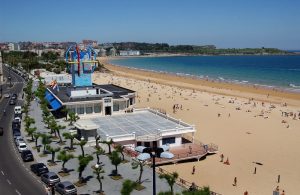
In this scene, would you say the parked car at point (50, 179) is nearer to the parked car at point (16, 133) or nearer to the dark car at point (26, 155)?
the dark car at point (26, 155)

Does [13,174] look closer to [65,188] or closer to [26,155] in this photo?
[26,155]

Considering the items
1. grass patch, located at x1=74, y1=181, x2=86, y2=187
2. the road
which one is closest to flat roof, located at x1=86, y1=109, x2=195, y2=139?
the road

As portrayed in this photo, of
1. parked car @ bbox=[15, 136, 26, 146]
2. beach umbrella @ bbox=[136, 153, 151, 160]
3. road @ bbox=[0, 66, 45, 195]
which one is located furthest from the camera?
parked car @ bbox=[15, 136, 26, 146]

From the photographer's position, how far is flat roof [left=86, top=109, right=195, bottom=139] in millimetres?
40656

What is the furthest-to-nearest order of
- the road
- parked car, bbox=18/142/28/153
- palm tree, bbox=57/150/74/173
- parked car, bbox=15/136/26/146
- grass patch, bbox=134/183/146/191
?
parked car, bbox=15/136/26/146 → parked car, bbox=18/142/28/153 → palm tree, bbox=57/150/74/173 → grass patch, bbox=134/183/146/191 → the road

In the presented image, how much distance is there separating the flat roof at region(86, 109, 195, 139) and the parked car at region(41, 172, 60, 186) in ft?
33.8

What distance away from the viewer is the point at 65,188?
26438mm

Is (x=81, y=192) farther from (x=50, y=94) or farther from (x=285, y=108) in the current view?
(x=285, y=108)

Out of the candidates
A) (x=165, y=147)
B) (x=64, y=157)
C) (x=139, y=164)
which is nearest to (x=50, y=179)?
(x=64, y=157)

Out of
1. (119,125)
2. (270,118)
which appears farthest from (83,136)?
(270,118)

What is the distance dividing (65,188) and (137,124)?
1886 centimetres

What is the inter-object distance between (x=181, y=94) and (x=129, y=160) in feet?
182

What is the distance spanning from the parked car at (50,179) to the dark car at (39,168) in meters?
1.44

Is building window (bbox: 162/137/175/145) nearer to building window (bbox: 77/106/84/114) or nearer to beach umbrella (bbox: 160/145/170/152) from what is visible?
beach umbrella (bbox: 160/145/170/152)
